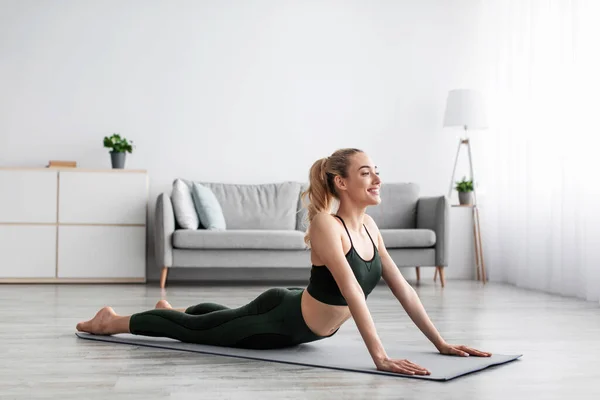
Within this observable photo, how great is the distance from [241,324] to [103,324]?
2.12 feet

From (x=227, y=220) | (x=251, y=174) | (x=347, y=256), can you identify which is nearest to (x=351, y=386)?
(x=347, y=256)

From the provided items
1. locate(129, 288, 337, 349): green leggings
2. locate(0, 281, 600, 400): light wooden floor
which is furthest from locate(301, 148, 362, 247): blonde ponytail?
locate(0, 281, 600, 400): light wooden floor

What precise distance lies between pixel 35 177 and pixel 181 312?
353cm

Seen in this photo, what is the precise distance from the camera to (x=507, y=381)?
2.21 meters

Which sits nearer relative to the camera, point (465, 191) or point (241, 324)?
point (241, 324)

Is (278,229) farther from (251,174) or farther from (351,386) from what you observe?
(351,386)

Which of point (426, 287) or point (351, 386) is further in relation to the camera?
point (426, 287)

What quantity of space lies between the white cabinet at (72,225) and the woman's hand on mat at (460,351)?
3.77 meters

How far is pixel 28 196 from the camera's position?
229 inches

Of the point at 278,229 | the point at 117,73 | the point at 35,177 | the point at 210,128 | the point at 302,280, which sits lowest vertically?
the point at 302,280

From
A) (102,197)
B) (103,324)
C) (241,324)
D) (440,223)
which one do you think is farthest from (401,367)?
(102,197)

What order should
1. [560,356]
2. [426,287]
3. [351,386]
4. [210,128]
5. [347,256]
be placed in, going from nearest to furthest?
[351,386], [347,256], [560,356], [426,287], [210,128]

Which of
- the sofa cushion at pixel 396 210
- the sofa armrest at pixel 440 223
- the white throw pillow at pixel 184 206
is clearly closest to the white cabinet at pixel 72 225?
the white throw pillow at pixel 184 206

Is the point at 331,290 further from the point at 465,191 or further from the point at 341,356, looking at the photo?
the point at 465,191
